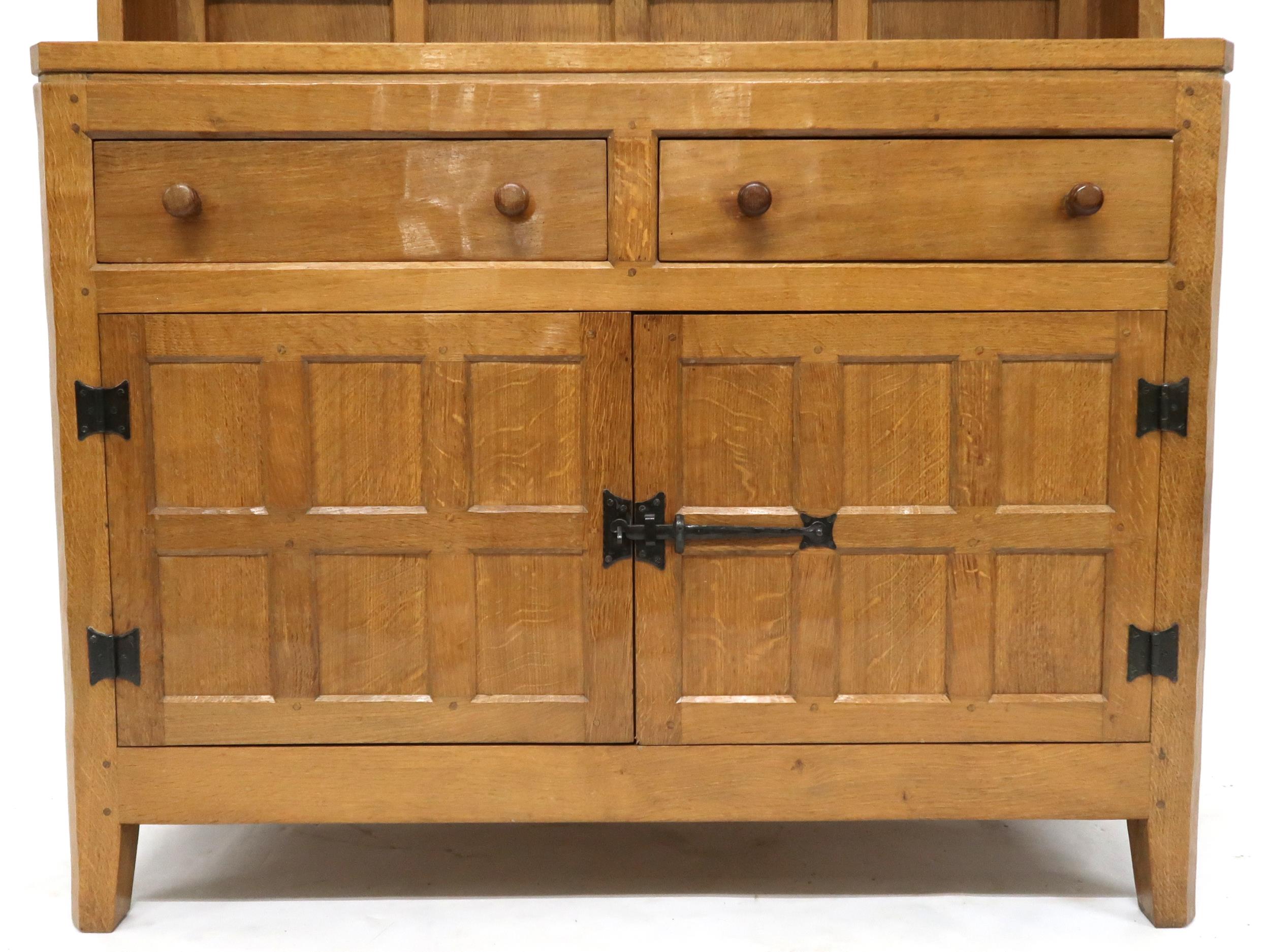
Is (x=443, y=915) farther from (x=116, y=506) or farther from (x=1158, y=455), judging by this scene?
(x=1158, y=455)

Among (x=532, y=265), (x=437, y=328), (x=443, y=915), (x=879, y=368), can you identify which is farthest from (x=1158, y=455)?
(x=443, y=915)

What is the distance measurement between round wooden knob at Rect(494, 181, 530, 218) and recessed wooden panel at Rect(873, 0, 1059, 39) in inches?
39.5

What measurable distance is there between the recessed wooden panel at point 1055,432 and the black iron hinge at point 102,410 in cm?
165

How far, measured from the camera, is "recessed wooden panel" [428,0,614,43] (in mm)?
2773

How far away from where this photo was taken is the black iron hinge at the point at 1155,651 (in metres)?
2.40

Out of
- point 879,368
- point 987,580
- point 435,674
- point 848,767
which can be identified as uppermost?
point 879,368

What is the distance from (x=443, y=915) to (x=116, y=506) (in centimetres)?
103

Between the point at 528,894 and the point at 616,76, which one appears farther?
the point at 528,894

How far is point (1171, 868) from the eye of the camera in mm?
2447

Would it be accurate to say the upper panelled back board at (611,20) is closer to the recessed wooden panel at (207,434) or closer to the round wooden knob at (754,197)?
the round wooden knob at (754,197)

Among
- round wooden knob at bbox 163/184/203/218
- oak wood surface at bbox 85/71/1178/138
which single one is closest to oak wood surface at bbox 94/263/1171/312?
round wooden knob at bbox 163/184/203/218

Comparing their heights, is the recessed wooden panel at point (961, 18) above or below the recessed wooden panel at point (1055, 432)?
above

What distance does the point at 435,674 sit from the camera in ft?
7.89

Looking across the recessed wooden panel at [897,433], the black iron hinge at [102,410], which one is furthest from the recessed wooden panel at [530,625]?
the black iron hinge at [102,410]
